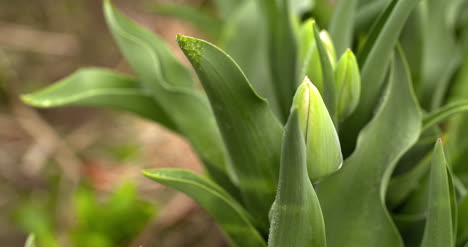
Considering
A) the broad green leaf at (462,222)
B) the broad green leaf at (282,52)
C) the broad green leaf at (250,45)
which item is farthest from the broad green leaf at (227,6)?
the broad green leaf at (462,222)

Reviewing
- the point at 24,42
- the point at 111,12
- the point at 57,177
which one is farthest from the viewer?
the point at 24,42

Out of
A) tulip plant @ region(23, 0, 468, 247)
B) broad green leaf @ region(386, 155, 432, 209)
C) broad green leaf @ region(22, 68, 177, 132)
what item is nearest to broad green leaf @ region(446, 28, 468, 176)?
tulip plant @ region(23, 0, 468, 247)

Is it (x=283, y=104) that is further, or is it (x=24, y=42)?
(x=24, y=42)

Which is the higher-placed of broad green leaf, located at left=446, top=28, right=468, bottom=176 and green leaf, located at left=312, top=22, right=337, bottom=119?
green leaf, located at left=312, top=22, right=337, bottom=119

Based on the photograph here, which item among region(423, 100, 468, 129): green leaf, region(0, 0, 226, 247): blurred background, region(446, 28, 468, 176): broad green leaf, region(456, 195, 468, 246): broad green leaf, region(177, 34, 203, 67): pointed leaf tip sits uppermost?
region(177, 34, 203, 67): pointed leaf tip

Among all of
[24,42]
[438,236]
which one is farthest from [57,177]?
[438,236]

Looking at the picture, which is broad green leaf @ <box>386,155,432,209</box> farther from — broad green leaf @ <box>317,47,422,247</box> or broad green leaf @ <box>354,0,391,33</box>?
broad green leaf @ <box>354,0,391,33</box>

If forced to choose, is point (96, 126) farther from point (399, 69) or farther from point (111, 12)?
point (399, 69)
